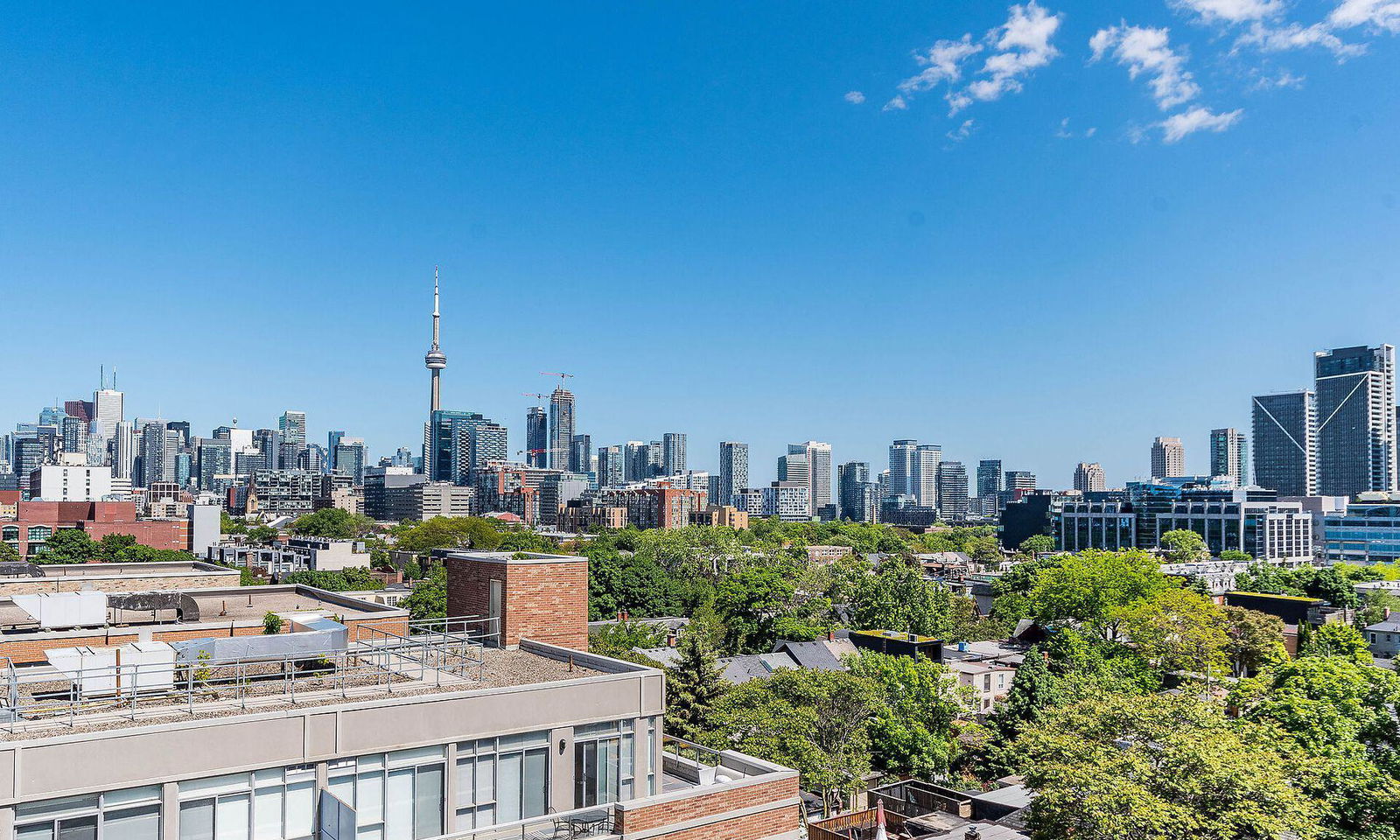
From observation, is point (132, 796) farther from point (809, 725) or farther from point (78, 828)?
point (809, 725)

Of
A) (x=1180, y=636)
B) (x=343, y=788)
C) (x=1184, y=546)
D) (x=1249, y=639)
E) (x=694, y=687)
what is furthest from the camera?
(x=1184, y=546)

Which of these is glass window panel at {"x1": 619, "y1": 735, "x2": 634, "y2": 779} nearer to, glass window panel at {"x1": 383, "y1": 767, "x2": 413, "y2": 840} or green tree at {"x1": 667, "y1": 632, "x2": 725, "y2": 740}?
glass window panel at {"x1": 383, "y1": 767, "x2": 413, "y2": 840}

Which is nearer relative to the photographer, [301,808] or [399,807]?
[301,808]

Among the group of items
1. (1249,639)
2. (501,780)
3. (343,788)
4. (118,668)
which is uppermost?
(118,668)

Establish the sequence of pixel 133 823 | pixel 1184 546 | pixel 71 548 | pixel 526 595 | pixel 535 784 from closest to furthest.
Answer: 1. pixel 133 823
2. pixel 535 784
3. pixel 526 595
4. pixel 71 548
5. pixel 1184 546

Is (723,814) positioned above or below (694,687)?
above

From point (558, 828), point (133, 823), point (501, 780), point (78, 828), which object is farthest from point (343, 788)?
point (558, 828)

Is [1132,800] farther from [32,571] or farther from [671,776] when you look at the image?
[32,571]
